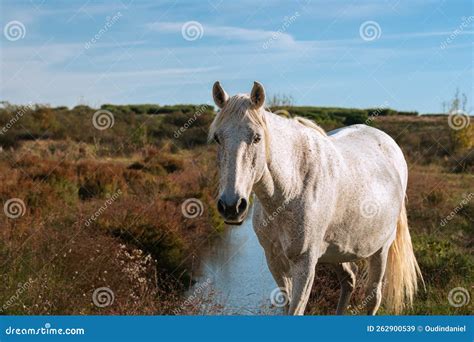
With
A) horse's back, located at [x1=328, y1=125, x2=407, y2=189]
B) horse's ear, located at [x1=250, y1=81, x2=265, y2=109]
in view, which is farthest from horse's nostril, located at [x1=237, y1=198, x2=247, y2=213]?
horse's back, located at [x1=328, y1=125, x2=407, y2=189]

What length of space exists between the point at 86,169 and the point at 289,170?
36.5 ft

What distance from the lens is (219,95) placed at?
3762 mm

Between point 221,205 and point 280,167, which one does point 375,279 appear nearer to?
point 280,167

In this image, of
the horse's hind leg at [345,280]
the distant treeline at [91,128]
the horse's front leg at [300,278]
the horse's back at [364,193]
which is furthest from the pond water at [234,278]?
the distant treeline at [91,128]

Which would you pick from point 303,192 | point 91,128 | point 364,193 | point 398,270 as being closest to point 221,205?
point 303,192

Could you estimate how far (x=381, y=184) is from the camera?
5.04 meters

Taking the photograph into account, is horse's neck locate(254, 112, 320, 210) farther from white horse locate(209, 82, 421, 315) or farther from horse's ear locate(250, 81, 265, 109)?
horse's ear locate(250, 81, 265, 109)

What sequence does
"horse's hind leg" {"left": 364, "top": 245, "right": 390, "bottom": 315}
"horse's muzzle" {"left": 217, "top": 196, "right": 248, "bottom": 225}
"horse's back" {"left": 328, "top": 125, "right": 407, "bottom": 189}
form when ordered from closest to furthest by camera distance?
"horse's muzzle" {"left": 217, "top": 196, "right": 248, "bottom": 225} → "horse's back" {"left": 328, "top": 125, "right": 407, "bottom": 189} → "horse's hind leg" {"left": 364, "top": 245, "right": 390, "bottom": 315}

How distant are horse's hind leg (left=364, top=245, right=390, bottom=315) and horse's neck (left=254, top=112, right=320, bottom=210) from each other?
1683 millimetres

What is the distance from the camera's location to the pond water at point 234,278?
6.30 metres

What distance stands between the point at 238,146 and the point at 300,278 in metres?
1.04

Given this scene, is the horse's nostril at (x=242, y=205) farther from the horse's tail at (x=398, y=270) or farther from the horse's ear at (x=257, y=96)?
the horse's tail at (x=398, y=270)

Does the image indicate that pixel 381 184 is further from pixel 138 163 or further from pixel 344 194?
pixel 138 163

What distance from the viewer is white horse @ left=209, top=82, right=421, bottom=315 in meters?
3.55
